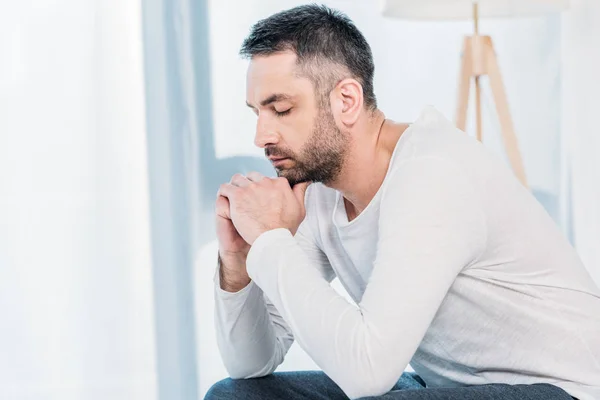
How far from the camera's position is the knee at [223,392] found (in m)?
1.33

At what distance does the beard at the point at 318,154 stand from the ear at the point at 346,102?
0.05 ft

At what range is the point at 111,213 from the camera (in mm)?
2223

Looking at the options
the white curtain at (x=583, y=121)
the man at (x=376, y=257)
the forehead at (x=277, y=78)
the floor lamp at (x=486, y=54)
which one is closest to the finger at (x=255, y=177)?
the man at (x=376, y=257)

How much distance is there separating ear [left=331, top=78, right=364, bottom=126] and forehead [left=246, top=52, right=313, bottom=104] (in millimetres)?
48

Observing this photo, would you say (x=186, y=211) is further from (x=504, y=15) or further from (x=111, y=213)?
(x=504, y=15)

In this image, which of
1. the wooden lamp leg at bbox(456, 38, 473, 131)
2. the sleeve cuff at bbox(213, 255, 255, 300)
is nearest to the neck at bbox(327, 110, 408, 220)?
the sleeve cuff at bbox(213, 255, 255, 300)

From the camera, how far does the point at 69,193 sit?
7.23ft

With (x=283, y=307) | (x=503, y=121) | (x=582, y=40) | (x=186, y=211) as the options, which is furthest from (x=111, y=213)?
(x=582, y=40)

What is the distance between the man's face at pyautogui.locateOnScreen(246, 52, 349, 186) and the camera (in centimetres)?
129

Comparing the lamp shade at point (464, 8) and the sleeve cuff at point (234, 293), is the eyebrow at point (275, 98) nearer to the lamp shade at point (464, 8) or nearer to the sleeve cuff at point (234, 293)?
the sleeve cuff at point (234, 293)

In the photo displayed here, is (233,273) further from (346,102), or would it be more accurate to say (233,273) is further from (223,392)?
(346,102)

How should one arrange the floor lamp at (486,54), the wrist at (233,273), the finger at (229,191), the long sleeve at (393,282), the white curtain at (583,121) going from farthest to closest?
1. the white curtain at (583,121)
2. the floor lamp at (486,54)
3. the wrist at (233,273)
4. the finger at (229,191)
5. the long sleeve at (393,282)

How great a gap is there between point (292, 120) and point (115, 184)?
1.04 metres

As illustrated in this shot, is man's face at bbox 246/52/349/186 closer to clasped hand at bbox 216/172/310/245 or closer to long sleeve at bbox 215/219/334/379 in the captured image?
clasped hand at bbox 216/172/310/245
